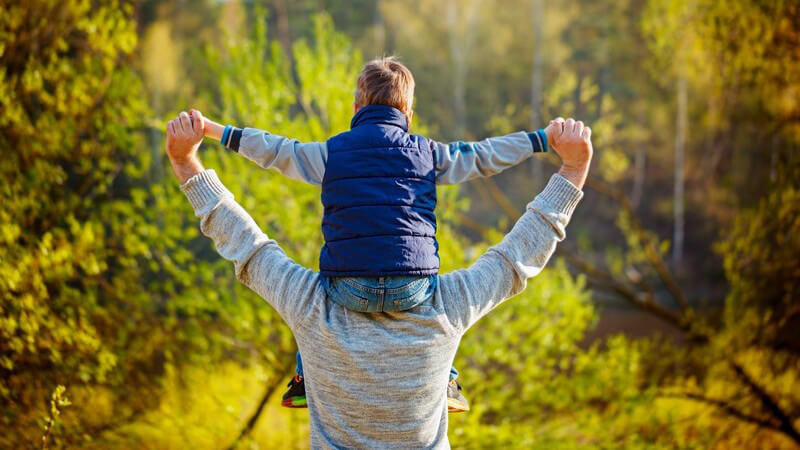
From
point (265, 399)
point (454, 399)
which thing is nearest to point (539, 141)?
point (454, 399)

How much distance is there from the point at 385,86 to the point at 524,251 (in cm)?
50

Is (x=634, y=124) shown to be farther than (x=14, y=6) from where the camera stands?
Yes

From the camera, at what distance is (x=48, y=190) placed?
152 inches

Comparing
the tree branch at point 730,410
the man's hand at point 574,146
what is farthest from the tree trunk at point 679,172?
the man's hand at point 574,146

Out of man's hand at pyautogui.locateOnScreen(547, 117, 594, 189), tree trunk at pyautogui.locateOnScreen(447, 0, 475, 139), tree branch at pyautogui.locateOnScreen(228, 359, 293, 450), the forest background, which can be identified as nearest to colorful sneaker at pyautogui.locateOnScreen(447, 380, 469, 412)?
man's hand at pyautogui.locateOnScreen(547, 117, 594, 189)

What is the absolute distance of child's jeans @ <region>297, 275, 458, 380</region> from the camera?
4.73 feet

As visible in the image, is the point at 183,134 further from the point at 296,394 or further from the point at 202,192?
the point at 296,394

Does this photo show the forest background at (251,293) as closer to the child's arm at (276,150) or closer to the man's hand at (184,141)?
the man's hand at (184,141)

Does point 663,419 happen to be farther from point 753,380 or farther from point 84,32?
point 84,32

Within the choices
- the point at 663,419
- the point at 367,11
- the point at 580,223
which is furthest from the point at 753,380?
the point at 367,11

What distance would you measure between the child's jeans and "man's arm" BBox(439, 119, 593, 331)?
10 centimetres

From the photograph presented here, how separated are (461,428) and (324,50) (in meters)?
2.78

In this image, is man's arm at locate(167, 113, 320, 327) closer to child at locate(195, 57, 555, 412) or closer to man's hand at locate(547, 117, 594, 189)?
child at locate(195, 57, 555, 412)

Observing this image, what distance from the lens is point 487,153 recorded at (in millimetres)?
1590
